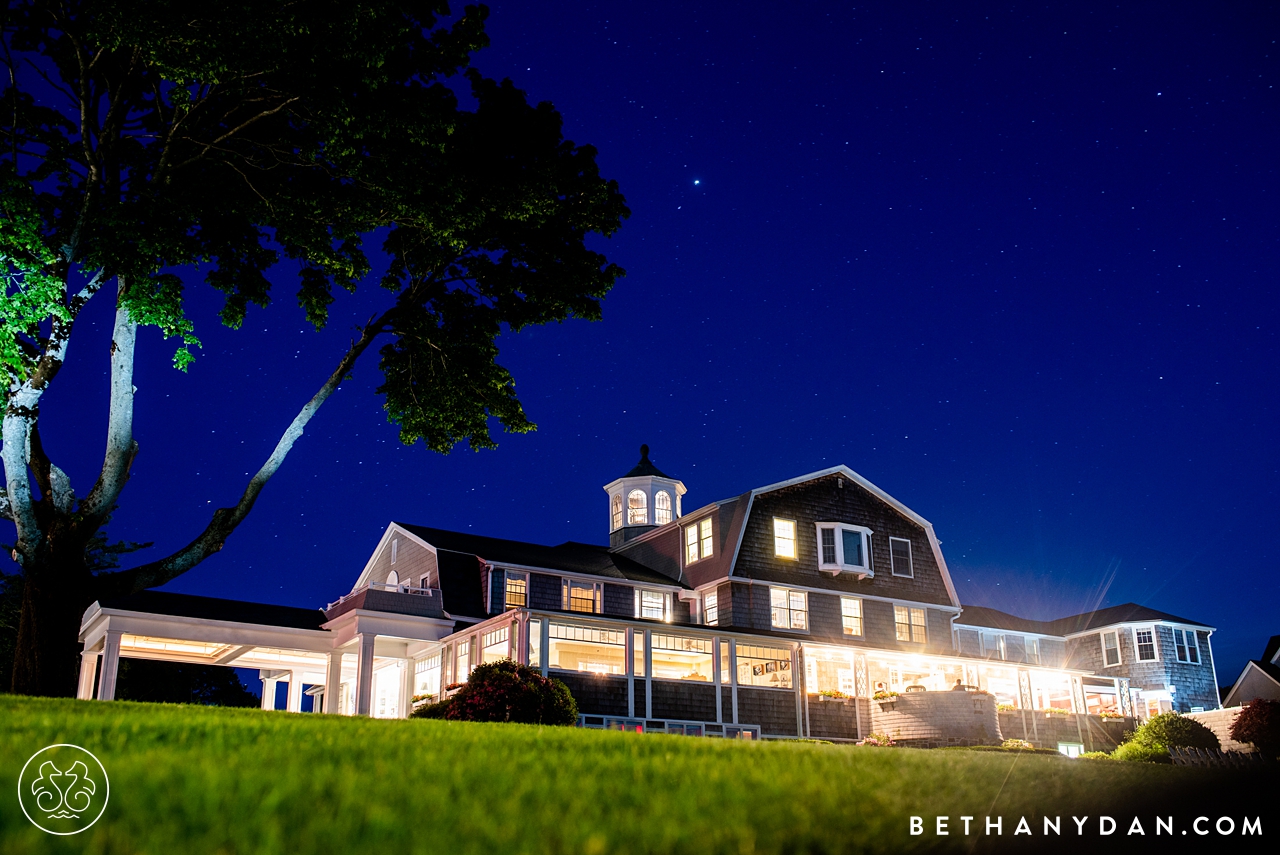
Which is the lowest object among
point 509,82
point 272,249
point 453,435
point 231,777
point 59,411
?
point 231,777

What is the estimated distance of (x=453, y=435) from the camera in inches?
847

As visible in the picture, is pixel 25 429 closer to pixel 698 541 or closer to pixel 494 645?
pixel 494 645

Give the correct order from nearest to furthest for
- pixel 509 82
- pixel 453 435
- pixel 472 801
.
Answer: pixel 472 801
pixel 509 82
pixel 453 435

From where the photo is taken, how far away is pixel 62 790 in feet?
14.1

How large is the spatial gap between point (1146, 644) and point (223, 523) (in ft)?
153

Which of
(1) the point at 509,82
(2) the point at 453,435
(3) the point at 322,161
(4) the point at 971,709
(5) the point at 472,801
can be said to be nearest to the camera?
(5) the point at 472,801

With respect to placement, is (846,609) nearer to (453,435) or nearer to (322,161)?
(453,435)

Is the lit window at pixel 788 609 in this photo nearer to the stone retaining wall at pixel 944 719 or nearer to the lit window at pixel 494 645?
the stone retaining wall at pixel 944 719

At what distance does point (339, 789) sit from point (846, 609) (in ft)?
107

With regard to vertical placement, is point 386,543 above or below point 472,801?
above

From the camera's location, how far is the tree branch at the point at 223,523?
17.0 meters

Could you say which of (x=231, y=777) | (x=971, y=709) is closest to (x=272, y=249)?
(x=231, y=777)

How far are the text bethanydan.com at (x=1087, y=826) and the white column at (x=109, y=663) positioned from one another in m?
24.9

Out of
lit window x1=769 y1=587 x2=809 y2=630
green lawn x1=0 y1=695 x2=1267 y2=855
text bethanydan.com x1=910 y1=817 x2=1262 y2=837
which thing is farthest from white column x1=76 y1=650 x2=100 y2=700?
text bethanydan.com x1=910 y1=817 x2=1262 y2=837
